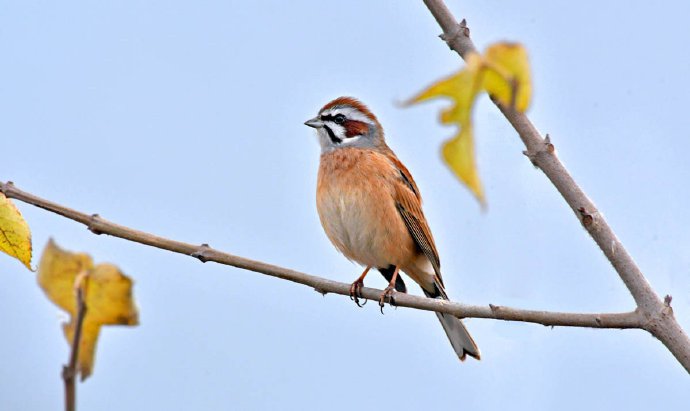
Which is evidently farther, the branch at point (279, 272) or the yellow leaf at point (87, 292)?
the branch at point (279, 272)

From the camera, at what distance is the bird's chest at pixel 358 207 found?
20.0 ft

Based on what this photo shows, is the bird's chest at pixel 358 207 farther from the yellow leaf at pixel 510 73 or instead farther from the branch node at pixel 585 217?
the yellow leaf at pixel 510 73

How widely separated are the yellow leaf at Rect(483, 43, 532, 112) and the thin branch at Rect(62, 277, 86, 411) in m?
0.60

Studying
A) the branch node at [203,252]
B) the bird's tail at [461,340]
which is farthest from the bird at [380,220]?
the branch node at [203,252]

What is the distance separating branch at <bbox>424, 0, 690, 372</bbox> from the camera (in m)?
2.24

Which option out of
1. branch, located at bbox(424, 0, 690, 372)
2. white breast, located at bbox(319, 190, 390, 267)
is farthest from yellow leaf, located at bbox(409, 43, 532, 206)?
white breast, located at bbox(319, 190, 390, 267)

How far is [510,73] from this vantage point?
39.9 inches

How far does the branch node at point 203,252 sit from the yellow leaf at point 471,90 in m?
1.88

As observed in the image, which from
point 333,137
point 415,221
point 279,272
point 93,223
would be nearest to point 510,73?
point 93,223

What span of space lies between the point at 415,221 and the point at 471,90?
5.25 metres

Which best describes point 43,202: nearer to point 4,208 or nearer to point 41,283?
point 4,208

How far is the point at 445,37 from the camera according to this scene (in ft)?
7.45

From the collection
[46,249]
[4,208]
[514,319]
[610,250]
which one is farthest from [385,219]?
[46,249]

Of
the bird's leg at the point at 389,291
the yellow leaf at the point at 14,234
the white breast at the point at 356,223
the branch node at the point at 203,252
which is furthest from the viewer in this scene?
the white breast at the point at 356,223
